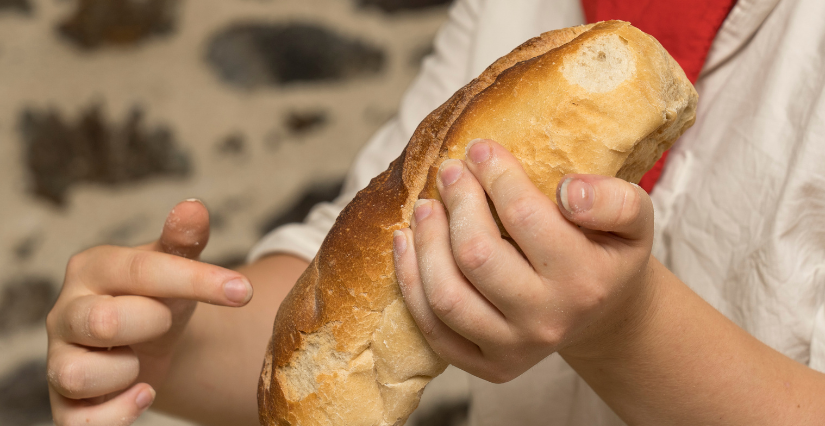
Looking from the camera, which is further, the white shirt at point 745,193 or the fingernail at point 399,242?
the white shirt at point 745,193

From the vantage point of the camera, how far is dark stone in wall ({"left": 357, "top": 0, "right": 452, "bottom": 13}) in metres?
1.42

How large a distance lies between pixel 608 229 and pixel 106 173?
3.48 feet

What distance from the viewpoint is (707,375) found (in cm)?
60

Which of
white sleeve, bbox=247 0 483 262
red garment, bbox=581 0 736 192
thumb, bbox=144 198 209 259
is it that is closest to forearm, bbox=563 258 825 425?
red garment, bbox=581 0 736 192

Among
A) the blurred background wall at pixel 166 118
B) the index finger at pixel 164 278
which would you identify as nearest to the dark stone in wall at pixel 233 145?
the blurred background wall at pixel 166 118

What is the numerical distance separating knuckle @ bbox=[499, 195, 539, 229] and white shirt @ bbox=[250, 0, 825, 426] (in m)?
0.43

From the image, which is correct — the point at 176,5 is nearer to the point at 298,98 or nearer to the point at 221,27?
the point at 221,27

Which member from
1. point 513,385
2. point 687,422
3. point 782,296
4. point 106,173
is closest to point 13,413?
point 106,173

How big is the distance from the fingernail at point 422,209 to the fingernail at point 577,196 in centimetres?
11

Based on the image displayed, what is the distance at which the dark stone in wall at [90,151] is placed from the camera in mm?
1115

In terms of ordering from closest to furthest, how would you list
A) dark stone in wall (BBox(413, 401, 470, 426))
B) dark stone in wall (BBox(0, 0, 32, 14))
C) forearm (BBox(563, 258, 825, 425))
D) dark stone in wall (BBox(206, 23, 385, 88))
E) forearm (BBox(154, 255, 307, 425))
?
forearm (BBox(563, 258, 825, 425)) < forearm (BBox(154, 255, 307, 425)) < dark stone in wall (BBox(0, 0, 32, 14)) < dark stone in wall (BBox(206, 23, 385, 88)) < dark stone in wall (BBox(413, 401, 470, 426))

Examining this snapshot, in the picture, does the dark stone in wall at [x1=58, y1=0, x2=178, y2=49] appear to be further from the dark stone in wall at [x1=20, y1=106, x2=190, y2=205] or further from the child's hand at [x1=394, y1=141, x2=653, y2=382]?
the child's hand at [x1=394, y1=141, x2=653, y2=382]

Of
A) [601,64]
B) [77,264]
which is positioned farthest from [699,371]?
[77,264]

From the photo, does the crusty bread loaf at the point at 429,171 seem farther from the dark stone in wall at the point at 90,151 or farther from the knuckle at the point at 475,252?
the dark stone in wall at the point at 90,151
